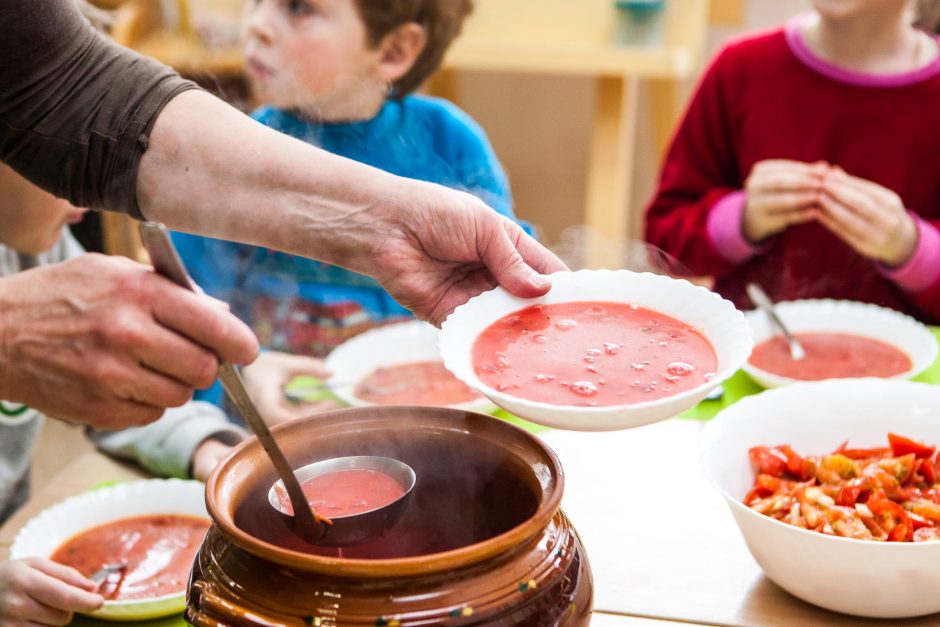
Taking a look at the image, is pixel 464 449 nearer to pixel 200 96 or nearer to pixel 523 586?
pixel 523 586

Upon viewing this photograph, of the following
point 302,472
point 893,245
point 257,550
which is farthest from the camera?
point 893,245

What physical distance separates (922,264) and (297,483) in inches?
68.2

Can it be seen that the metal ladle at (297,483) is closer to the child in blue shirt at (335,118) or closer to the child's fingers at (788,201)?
the child in blue shirt at (335,118)

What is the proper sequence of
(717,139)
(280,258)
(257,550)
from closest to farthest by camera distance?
(257,550) < (280,258) < (717,139)

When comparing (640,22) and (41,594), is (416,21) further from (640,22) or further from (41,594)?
(640,22)

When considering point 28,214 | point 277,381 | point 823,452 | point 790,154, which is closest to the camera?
point 823,452

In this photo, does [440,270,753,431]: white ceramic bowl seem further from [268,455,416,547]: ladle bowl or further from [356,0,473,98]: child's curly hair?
[356,0,473,98]: child's curly hair

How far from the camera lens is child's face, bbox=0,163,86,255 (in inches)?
57.4

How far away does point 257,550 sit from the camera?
0.76 m

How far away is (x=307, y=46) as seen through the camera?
6.62ft

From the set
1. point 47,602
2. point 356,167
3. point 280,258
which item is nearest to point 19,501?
point 280,258

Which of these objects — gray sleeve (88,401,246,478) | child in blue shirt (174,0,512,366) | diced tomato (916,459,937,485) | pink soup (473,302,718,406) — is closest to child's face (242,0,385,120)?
child in blue shirt (174,0,512,366)

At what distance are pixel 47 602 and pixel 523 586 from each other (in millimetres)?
595

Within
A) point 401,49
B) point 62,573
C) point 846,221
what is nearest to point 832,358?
point 846,221
